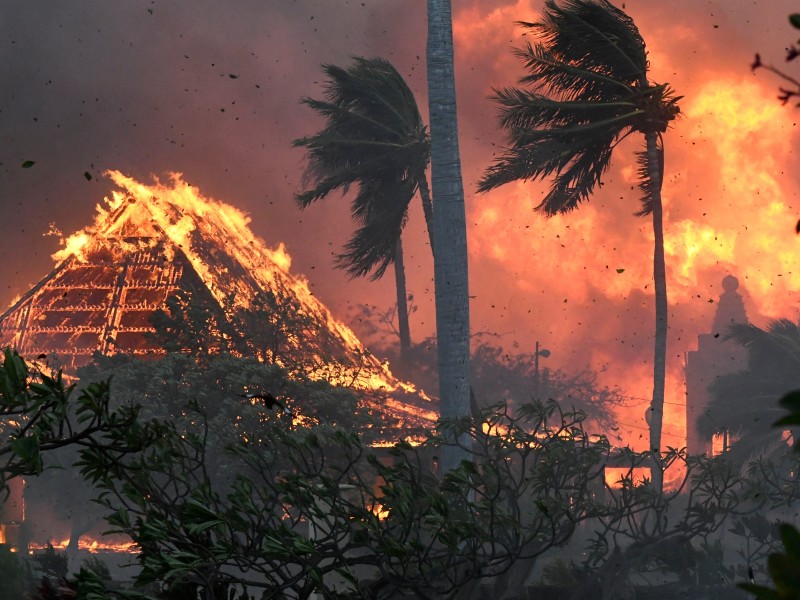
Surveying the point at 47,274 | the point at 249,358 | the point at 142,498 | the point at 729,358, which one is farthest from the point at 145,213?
the point at 142,498

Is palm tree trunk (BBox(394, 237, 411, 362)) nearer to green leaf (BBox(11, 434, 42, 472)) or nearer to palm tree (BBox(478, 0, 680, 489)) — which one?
palm tree (BBox(478, 0, 680, 489))

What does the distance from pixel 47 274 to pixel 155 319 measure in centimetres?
1818

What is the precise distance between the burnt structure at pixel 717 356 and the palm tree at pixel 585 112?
36.1m

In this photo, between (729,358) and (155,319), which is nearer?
(155,319)

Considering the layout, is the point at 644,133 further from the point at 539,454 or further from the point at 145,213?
the point at 145,213

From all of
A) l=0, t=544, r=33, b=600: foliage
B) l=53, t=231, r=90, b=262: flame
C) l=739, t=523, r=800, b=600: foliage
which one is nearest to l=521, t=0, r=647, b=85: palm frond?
l=0, t=544, r=33, b=600: foliage

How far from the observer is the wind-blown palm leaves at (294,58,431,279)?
31.9 m

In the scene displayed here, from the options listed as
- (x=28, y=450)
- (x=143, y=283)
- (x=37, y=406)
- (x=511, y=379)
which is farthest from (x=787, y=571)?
(x=511, y=379)

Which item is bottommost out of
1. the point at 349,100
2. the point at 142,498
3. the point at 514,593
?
the point at 514,593

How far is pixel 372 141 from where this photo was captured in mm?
32031

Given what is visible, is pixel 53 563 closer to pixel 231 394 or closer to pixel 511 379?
pixel 231 394

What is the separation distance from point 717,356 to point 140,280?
35.2m

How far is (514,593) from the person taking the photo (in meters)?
15.3

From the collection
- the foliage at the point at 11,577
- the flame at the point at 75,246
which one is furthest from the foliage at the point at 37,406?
the flame at the point at 75,246
